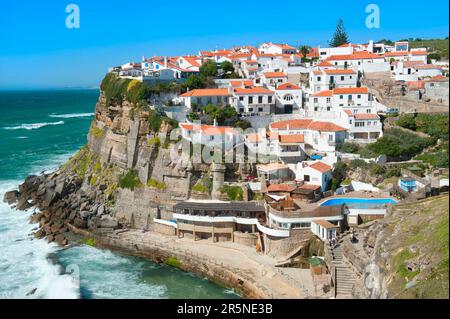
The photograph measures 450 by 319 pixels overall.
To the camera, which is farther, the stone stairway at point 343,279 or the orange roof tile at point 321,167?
the orange roof tile at point 321,167

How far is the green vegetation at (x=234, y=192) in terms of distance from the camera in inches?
1355

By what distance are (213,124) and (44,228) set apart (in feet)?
52.6

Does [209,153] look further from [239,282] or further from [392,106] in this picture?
[392,106]

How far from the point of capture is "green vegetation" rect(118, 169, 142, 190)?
1536 inches

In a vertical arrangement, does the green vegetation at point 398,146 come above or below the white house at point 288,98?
below

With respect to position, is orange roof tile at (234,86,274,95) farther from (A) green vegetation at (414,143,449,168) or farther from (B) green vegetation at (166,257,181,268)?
(B) green vegetation at (166,257,181,268)

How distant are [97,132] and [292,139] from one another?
22360mm

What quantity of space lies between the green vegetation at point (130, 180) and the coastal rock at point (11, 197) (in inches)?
486

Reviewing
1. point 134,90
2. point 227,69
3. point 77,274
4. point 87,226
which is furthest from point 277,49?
point 77,274

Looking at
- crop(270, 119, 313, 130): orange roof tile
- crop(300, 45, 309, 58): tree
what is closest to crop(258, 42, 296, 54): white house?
crop(300, 45, 309, 58): tree

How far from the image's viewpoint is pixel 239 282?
90.3 ft

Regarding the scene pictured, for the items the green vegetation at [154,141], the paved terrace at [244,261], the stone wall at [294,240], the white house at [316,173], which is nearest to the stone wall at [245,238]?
the paved terrace at [244,261]

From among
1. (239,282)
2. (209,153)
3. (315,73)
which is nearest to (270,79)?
(315,73)

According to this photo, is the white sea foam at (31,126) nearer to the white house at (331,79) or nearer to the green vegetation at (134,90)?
the green vegetation at (134,90)
